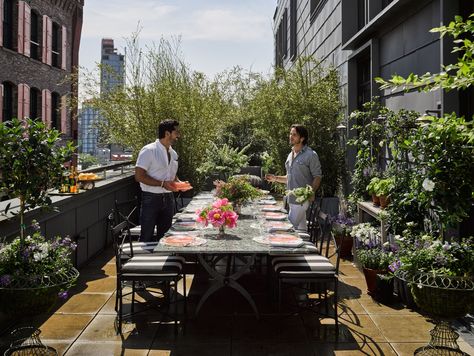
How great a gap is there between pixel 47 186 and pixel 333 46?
289 inches

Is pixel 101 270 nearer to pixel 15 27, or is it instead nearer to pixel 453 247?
pixel 453 247

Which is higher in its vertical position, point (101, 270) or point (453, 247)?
point (453, 247)

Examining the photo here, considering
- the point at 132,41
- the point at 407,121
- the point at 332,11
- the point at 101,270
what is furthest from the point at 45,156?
the point at 332,11

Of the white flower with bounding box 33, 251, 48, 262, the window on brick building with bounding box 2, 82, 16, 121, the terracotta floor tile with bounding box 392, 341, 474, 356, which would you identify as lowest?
the terracotta floor tile with bounding box 392, 341, 474, 356

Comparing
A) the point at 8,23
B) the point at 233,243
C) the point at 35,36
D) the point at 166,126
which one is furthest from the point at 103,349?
the point at 35,36

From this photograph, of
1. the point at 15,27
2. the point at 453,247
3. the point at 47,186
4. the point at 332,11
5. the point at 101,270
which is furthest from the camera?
the point at 15,27

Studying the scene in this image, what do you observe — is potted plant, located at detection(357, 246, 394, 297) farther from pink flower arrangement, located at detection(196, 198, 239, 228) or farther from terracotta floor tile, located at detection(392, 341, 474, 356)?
pink flower arrangement, located at detection(196, 198, 239, 228)

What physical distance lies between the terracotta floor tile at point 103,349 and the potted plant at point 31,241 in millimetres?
452

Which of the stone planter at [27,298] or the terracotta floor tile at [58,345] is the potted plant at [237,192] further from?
the stone planter at [27,298]

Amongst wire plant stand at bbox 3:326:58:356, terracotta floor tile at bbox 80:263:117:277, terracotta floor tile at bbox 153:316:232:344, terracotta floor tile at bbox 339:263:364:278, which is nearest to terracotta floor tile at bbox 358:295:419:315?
terracotta floor tile at bbox 339:263:364:278

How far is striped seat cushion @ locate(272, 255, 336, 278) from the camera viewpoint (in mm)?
4289

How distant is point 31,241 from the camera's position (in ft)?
12.2

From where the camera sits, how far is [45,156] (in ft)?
12.4

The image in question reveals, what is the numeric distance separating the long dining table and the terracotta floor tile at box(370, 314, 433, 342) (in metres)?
0.89
